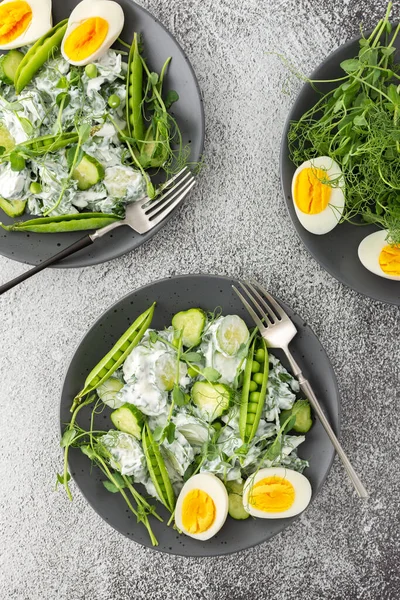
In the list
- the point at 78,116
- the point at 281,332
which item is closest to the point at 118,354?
the point at 281,332

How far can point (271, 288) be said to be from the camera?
6.02ft

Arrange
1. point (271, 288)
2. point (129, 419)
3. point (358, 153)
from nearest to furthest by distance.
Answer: point (358, 153)
point (129, 419)
point (271, 288)

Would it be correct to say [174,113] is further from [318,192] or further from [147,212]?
[318,192]

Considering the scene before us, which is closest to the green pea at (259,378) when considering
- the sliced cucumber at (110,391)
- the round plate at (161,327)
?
the round plate at (161,327)

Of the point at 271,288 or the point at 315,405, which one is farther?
the point at 271,288

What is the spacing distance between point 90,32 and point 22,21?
0.74ft

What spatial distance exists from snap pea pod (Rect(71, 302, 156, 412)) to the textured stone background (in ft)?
0.66

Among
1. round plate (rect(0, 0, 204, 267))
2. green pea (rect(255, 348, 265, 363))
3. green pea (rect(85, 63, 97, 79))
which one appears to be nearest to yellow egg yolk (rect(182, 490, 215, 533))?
green pea (rect(255, 348, 265, 363))

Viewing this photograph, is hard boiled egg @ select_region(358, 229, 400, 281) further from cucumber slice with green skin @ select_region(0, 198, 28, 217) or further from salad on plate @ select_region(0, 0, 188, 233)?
cucumber slice with green skin @ select_region(0, 198, 28, 217)

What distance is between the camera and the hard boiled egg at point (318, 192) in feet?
5.43

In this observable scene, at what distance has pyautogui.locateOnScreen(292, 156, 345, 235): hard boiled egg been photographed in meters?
1.66

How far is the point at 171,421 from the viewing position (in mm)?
1708

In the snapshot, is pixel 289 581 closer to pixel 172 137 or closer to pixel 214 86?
pixel 172 137

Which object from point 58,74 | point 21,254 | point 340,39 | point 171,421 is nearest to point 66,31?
point 58,74
